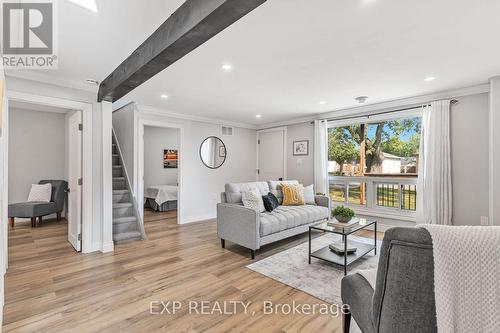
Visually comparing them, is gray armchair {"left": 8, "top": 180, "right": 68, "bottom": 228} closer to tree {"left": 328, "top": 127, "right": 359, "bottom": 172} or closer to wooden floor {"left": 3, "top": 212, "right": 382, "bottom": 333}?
wooden floor {"left": 3, "top": 212, "right": 382, "bottom": 333}

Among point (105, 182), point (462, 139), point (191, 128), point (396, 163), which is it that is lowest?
point (105, 182)

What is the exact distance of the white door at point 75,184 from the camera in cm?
348

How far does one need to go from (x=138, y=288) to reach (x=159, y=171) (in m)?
5.30

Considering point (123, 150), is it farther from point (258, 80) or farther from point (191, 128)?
point (258, 80)

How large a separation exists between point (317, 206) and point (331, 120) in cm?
197

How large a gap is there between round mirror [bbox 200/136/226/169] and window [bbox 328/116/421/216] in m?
2.55

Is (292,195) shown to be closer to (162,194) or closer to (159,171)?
(162,194)

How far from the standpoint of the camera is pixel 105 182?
357 centimetres

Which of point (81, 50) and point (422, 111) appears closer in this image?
point (81, 50)

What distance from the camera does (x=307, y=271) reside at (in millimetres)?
2830

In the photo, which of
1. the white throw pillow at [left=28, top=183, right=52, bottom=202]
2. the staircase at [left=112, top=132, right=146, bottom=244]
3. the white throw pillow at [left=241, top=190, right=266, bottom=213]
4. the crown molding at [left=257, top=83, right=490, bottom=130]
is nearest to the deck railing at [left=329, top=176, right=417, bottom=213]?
the crown molding at [left=257, top=83, right=490, bottom=130]

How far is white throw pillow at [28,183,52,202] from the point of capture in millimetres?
5121

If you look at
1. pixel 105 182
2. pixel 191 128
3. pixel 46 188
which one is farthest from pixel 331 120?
pixel 46 188

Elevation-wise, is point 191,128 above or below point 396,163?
above
